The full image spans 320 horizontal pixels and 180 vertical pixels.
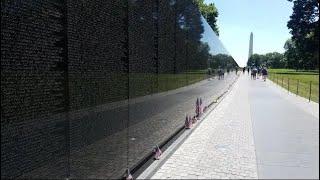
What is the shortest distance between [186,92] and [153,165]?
5734 millimetres

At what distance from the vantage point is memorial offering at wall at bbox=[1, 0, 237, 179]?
135 inches

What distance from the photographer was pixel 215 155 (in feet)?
27.5

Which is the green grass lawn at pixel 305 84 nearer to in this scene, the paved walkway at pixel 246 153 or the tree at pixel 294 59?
the tree at pixel 294 59

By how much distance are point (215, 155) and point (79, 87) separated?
169 inches

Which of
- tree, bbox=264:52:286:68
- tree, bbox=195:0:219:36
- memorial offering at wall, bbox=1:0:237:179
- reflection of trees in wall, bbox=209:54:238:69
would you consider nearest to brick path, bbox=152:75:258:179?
memorial offering at wall, bbox=1:0:237:179

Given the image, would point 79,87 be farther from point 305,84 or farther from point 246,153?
point 305,84

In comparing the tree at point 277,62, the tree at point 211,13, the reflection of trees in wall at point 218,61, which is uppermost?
the tree at point 211,13

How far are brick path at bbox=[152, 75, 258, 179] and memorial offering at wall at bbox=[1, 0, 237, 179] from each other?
54 cm

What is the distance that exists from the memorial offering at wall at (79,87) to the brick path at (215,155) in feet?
1.76

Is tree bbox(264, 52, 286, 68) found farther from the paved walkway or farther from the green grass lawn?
the paved walkway

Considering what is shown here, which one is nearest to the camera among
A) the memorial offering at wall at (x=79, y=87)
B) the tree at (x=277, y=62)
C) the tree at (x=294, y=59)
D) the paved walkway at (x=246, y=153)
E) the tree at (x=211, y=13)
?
the memorial offering at wall at (x=79, y=87)

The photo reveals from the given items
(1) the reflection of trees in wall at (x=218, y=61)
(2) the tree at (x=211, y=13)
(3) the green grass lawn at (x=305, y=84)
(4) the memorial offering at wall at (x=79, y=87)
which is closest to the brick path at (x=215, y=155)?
(4) the memorial offering at wall at (x=79, y=87)

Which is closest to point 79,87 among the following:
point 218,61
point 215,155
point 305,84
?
point 215,155

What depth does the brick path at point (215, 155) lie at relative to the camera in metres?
6.94
